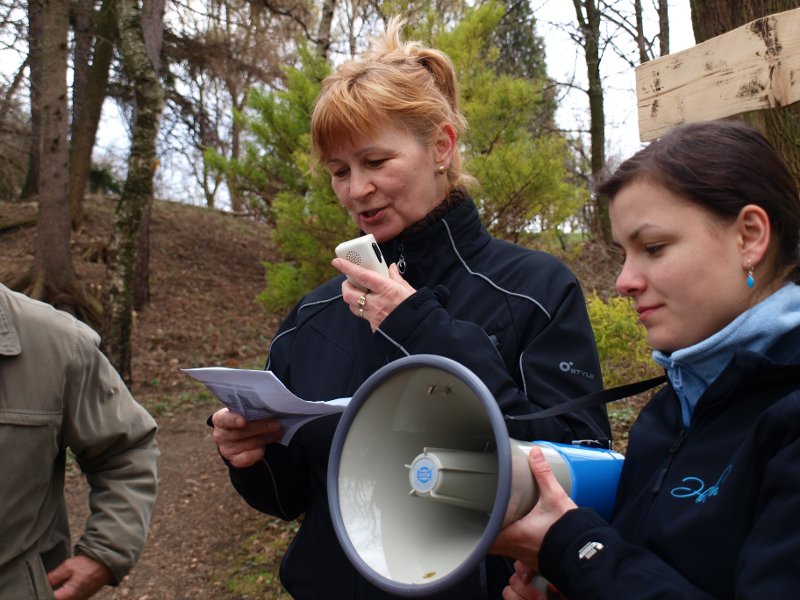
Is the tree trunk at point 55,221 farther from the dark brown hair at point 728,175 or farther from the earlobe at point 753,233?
the earlobe at point 753,233

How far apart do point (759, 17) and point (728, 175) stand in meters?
2.72

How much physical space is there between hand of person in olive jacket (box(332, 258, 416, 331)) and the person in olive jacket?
3.26 feet

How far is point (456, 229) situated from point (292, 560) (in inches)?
36.9

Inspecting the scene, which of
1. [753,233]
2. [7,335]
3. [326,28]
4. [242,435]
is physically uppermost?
[326,28]

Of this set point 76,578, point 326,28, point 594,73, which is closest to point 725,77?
point 76,578

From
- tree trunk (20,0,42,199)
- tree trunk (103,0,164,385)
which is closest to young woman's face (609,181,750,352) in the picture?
tree trunk (103,0,164,385)

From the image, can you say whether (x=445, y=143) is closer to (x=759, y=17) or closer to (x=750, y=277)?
(x=750, y=277)

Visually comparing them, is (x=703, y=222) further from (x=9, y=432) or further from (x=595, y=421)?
(x=9, y=432)

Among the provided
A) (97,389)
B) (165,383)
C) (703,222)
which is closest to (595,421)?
(703,222)

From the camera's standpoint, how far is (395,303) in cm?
172

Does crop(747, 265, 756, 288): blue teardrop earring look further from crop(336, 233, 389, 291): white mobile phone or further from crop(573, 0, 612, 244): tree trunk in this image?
crop(573, 0, 612, 244): tree trunk

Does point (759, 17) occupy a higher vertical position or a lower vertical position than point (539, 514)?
higher

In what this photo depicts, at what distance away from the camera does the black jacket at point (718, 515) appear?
1130mm

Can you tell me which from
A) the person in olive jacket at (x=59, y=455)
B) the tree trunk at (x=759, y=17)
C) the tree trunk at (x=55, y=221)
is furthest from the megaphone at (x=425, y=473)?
the tree trunk at (x=55, y=221)
